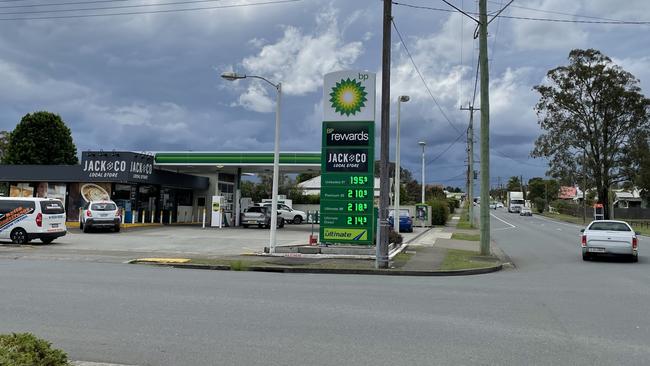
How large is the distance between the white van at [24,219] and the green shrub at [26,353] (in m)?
19.7

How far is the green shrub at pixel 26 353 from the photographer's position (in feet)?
13.2

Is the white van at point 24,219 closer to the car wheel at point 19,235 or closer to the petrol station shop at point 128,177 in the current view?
the car wheel at point 19,235

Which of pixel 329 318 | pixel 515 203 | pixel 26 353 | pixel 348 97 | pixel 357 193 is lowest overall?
pixel 329 318

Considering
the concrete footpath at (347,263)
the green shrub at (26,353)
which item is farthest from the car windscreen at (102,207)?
the green shrub at (26,353)

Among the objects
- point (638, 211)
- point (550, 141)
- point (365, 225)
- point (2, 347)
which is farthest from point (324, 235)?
point (638, 211)

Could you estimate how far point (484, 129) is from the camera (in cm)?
1970

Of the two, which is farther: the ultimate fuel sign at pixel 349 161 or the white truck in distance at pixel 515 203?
the white truck in distance at pixel 515 203

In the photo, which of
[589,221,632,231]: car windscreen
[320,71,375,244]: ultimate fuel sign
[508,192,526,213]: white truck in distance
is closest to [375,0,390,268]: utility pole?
[320,71,375,244]: ultimate fuel sign

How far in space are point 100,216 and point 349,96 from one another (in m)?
16.5

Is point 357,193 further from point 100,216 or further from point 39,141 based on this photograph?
point 39,141

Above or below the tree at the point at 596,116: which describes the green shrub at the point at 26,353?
below

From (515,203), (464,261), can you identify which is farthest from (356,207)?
(515,203)

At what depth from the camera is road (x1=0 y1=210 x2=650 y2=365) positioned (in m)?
6.16

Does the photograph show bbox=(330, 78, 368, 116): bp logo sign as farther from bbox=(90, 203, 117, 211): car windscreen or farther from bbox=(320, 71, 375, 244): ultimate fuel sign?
bbox=(90, 203, 117, 211): car windscreen
